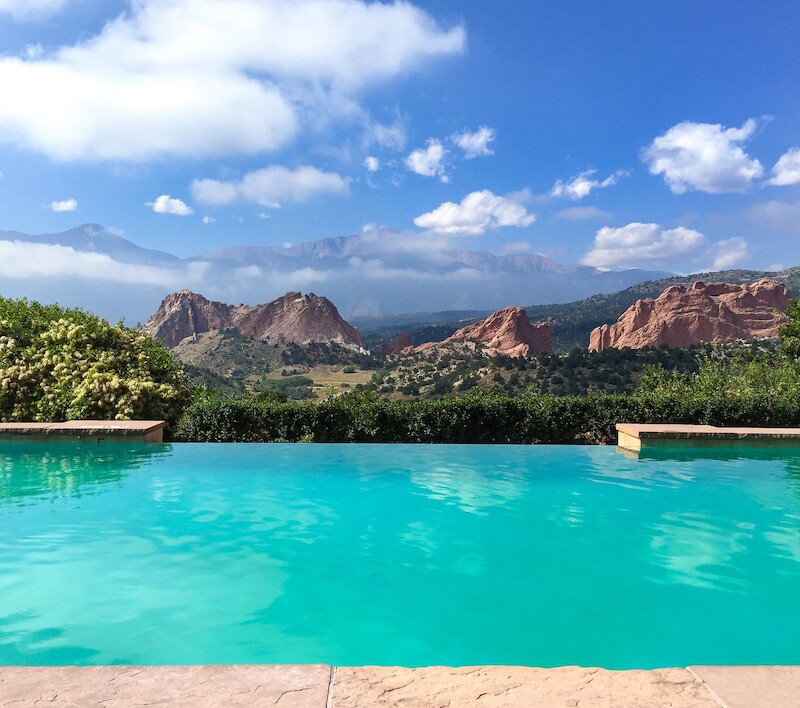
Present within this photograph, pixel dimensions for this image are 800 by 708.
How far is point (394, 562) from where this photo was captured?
583 centimetres

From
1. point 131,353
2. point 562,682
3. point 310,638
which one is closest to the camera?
point 562,682

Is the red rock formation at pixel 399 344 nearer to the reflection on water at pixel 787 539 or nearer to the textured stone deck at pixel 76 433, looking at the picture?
the textured stone deck at pixel 76 433

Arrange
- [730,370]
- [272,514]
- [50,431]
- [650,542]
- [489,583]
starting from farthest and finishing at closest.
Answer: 1. [730,370]
2. [50,431]
3. [272,514]
4. [650,542]
5. [489,583]

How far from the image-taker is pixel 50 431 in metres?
10.7

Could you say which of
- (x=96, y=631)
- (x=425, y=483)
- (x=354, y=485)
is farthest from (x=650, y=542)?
(x=96, y=631)

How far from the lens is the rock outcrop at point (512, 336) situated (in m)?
90.4

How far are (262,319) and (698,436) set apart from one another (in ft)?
429

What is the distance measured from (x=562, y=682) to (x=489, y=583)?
2631 millimetres

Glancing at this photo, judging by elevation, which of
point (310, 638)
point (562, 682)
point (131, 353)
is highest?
point (131, 353)

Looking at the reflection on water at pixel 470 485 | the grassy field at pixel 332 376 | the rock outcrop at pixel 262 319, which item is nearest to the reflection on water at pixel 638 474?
the reflection on water at pixel 470 485

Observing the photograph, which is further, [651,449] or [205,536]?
[651,449]

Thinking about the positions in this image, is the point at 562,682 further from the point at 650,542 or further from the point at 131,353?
the point at 131,353

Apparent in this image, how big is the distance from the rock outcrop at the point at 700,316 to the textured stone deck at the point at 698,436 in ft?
249

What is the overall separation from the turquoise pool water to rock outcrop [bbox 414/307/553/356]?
78.5 m
